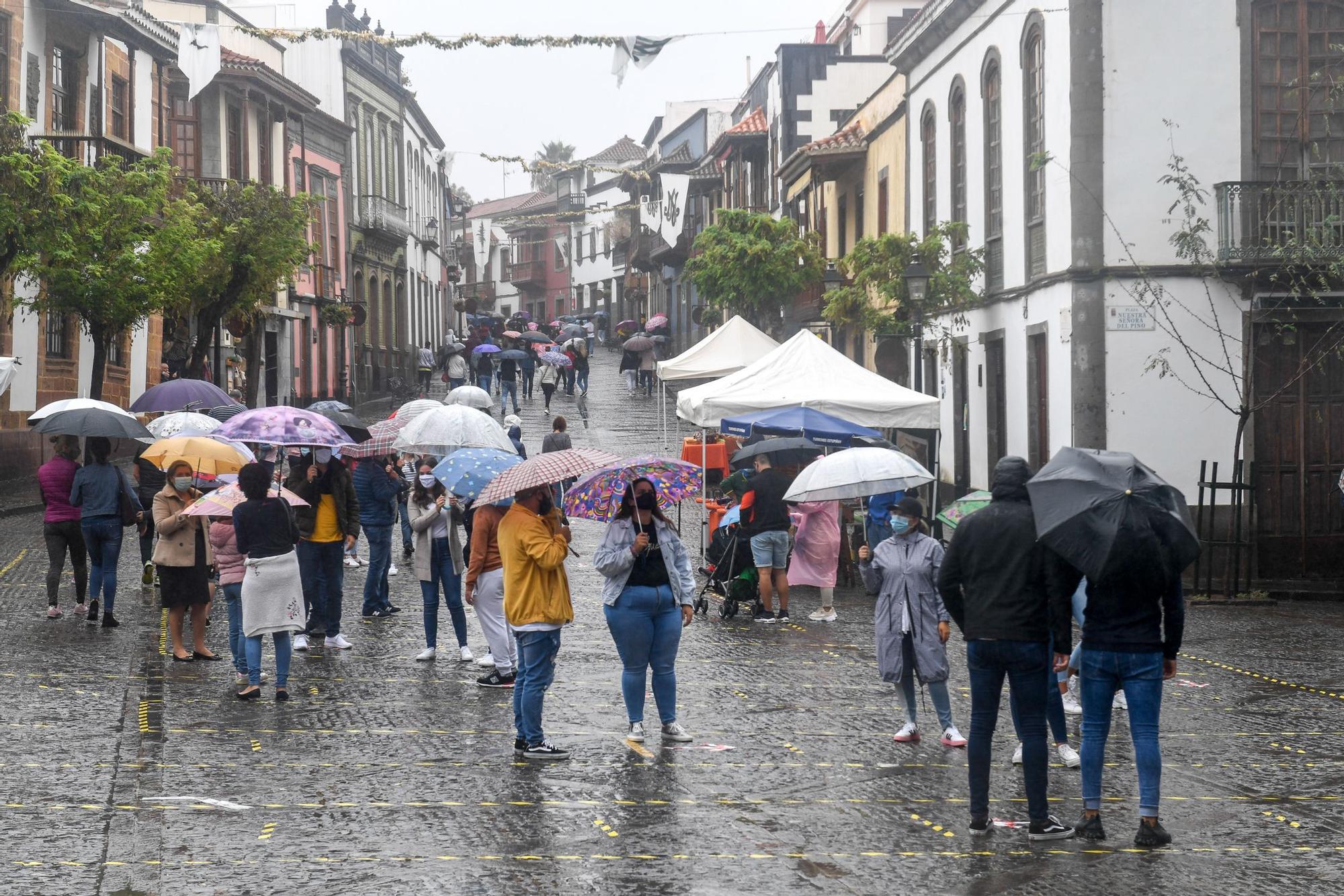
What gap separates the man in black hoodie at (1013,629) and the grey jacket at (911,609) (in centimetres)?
188

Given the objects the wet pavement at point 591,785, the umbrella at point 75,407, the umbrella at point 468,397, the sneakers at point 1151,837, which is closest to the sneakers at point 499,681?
the wet pavement at point 591,785

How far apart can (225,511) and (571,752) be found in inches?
132

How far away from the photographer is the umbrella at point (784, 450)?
1547 centimetres

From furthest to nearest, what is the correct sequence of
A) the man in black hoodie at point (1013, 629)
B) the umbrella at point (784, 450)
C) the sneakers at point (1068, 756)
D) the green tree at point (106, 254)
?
1. the green tree at point (106, 254)
2. the umbrella at point (784, 450)
3. the sneakers at point (1068, 756)
4. the man in black hoodie at point (1013, 629)

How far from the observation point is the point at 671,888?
6.34 metres

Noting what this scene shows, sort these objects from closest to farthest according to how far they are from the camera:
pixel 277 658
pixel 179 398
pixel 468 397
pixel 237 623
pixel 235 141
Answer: pixel 277 658, pixel 237 623, pixel 179 398, pixel 468 397, pixel 235 141

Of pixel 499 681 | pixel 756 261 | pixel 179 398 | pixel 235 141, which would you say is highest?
pixel 235 141

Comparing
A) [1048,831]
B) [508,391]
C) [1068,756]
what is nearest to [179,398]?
[1068,756]

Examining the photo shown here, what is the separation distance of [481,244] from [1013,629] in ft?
334

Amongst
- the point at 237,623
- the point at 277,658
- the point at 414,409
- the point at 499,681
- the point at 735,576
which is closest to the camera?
the point at 277,658

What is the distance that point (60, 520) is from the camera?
1380cm

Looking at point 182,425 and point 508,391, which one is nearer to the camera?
point 182,425

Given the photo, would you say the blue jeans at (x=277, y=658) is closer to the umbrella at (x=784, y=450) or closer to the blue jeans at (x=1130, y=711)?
the blue jeans at (x=1130, y=711)

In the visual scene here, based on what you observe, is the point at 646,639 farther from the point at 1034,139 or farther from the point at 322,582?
the point at 1034,139
